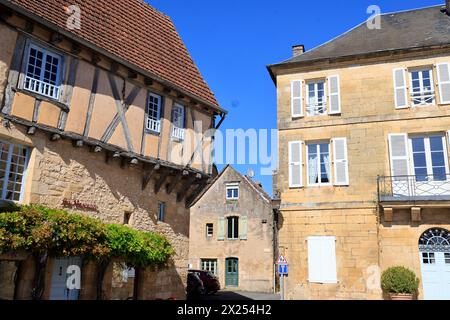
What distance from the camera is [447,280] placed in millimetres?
11305

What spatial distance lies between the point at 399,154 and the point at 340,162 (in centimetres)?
173

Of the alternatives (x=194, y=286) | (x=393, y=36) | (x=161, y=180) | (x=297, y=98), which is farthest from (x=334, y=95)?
(x=194, y=286)

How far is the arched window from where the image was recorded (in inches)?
452

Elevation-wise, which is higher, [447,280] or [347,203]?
[347,203]

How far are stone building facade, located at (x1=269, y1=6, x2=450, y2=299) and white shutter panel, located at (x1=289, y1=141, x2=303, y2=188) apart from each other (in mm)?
32

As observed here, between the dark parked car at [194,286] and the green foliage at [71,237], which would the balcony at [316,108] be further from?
the dark parked car at [194,286]

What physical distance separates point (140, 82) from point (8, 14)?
3587 millimetres

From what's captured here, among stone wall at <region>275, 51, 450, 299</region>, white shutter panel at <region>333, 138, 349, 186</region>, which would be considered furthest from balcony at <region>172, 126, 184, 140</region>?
white shutter panel at <region>333, 138, 349, 186</region>

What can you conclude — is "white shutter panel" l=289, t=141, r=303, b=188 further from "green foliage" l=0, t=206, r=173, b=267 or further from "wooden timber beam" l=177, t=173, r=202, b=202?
"green foliage" l=0, t=206, r=173, b=267

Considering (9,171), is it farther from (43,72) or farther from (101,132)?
(101,132)

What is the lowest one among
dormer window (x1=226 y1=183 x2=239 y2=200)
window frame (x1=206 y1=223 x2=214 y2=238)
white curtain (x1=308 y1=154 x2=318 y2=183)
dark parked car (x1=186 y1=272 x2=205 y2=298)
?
dark parked car (x1=186 y1=272 x2=205 y2=298)

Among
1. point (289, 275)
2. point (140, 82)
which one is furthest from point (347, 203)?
point (140, 82)

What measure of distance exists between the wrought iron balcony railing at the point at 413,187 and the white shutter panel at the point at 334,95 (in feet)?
8.74

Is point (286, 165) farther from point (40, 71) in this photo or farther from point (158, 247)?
point (40, 71)
